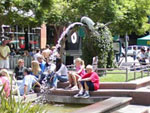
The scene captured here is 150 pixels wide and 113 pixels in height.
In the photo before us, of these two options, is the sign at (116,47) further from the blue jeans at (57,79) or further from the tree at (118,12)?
the blue jeans at (57,79)

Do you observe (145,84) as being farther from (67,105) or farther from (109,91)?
(67,105)

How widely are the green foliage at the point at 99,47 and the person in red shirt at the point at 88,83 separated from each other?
3.62m

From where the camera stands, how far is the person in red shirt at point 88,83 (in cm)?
1105

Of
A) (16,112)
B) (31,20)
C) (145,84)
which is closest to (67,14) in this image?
(31,20)

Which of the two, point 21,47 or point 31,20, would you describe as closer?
point 31,20

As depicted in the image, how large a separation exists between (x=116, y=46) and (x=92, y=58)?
990 cm

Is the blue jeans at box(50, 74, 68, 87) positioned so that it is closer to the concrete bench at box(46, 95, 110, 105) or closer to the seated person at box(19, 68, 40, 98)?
the concrete bench at box(46, 95, 110, 105)

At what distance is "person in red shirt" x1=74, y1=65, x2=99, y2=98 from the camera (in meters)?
11.1

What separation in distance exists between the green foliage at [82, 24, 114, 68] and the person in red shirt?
11.9 ft

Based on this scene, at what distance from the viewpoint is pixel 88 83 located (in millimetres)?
11148

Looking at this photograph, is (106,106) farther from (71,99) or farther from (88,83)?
(71,99)

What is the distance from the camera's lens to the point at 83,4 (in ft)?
74.5

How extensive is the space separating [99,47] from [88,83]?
3853mm

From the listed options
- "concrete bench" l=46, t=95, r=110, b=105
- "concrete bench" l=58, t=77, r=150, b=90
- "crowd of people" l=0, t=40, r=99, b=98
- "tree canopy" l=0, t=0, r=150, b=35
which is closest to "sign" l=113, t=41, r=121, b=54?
"tree canopy" l=0, t=0, r=150, b=35
